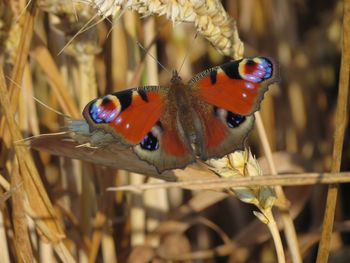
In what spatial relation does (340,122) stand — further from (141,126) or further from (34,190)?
(34,190)

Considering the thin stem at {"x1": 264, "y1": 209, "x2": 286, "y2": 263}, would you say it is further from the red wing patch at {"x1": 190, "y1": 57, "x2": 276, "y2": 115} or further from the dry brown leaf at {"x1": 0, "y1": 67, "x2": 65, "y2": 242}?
the dry brown leaf at {"x1": 0, "y1": 67, "x2": 65, "y2": 242}

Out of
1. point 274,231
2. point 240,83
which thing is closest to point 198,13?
point 240,83

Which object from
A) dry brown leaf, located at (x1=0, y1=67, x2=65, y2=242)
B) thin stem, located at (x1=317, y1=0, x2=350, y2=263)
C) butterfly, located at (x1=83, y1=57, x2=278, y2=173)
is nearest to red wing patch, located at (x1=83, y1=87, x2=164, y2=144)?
butterfly, located at (x1=83, y1=57, x2=278, y2=173)

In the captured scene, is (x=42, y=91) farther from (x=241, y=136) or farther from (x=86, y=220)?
(x=241, y=136)

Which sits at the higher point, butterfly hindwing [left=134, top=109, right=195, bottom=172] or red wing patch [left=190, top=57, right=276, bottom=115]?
red wing patch [left=190, top=57, right=276, bottom=115]

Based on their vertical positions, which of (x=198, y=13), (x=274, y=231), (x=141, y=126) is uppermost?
(x=198, y=13)

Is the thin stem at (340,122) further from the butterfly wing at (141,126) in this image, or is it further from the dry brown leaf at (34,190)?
the dry brown leaf at (34,190)
